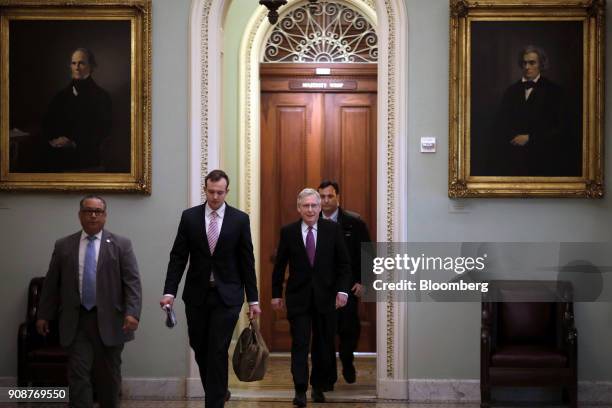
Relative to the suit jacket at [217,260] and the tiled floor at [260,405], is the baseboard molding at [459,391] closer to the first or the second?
the tiled floor at [260,405]

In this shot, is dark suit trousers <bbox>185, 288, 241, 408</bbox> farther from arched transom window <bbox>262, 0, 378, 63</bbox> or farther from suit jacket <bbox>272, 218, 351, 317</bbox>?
arched transom window <bbox>262, 0, 378, 63</bbox>

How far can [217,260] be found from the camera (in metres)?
6.77

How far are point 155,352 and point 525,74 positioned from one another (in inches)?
150

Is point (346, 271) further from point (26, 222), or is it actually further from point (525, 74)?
point (26, 222)

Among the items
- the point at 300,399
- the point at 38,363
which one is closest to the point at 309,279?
the point at 300,399

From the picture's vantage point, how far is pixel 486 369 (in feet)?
Answer: 25.2

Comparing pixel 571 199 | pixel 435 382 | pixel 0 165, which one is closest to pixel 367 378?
pixel 435 382

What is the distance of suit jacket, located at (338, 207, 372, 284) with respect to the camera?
346 inches

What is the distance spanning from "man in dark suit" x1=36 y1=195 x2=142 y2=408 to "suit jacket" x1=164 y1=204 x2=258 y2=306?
363 millimetres

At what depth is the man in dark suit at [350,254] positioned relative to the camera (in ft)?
28.5

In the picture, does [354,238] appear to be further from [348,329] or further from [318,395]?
[318,395]

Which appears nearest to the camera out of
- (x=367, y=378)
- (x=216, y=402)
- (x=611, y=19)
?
(x=216, y=402)

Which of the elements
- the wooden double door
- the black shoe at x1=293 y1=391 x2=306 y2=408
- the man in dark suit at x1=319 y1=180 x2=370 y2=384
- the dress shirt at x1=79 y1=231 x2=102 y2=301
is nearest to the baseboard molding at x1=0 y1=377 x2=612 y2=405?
the man in dark suit at x1=319 y1=180 x2=370 y2=384

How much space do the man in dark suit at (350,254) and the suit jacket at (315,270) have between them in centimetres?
66
